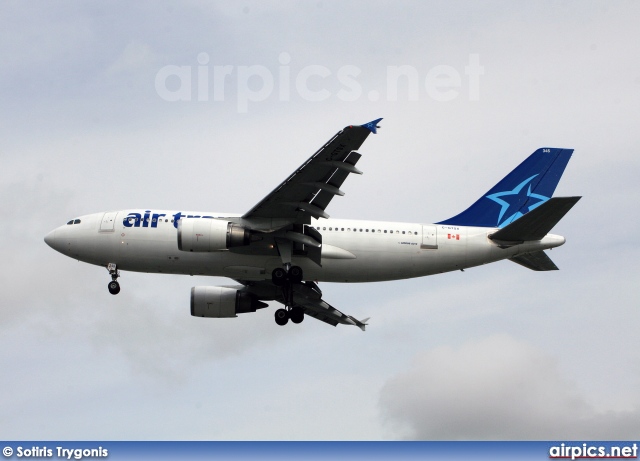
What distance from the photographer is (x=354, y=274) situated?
156 feet

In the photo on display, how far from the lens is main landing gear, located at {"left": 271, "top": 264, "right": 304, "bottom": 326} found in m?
46.9

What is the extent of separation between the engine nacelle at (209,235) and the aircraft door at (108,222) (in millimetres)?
3684

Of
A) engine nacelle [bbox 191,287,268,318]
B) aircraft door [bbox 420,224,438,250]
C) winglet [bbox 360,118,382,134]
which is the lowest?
engine nacelle [bbox 191,287,268,318]

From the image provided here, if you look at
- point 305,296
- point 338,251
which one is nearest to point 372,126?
point 338,251

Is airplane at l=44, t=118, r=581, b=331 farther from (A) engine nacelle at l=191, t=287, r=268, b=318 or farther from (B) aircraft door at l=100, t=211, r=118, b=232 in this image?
(A) engine nacelle at l=191, t=287, r=268, b=318

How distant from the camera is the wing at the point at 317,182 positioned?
1609 inches

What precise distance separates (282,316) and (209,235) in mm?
6562

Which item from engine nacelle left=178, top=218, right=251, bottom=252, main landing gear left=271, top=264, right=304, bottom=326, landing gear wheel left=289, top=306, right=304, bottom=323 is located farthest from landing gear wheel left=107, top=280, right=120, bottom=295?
landing gear wheel left=289, top=306, right=304, bottom=323

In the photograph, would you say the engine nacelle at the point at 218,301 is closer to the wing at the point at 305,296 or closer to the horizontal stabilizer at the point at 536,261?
the wing at the point at 305,296

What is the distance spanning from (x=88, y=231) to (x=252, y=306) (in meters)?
10.4

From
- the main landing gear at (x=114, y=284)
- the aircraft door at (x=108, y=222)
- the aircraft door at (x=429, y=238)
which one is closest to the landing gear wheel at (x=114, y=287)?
the main landing gear at (x=114, y=284)

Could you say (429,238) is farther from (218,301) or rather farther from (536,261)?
(218,301)

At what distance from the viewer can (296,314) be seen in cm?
4944

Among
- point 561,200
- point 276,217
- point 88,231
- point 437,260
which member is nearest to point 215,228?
point 276,217
